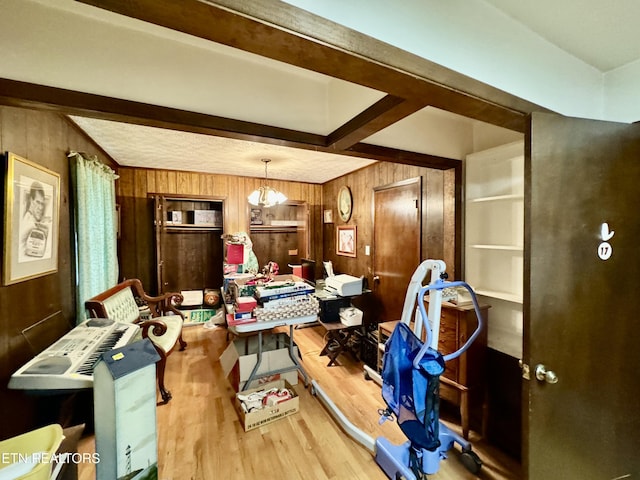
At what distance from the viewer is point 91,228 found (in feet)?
8.11

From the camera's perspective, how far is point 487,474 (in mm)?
1669

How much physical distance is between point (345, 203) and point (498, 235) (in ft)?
7.75

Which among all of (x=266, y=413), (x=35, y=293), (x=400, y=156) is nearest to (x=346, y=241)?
(x=400, y=156)

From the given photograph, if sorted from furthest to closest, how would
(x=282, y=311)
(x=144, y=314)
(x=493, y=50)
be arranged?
(x=144, y=314), (x=282, y=311), (x=493, y=50)

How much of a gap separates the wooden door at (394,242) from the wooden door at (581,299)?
4.93 feet

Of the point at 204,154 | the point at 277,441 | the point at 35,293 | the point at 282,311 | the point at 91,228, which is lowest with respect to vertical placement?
the point at 277,441

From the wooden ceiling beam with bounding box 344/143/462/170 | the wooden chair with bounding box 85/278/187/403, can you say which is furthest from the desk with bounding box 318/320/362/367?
the wooden ceiling beam with bounding box 344/143/462/170

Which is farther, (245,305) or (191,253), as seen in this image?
(191,253)

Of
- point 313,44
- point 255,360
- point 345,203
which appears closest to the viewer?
point 313,44

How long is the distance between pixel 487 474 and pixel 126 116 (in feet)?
9.83

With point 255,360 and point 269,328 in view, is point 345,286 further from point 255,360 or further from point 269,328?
point 255,360

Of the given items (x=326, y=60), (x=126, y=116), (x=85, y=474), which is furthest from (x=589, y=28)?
(x=85, y=474)

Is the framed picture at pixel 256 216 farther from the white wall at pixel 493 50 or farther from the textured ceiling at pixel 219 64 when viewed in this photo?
the white wall at pixel 493 50

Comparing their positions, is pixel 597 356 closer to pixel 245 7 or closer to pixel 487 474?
pixel 487 474
